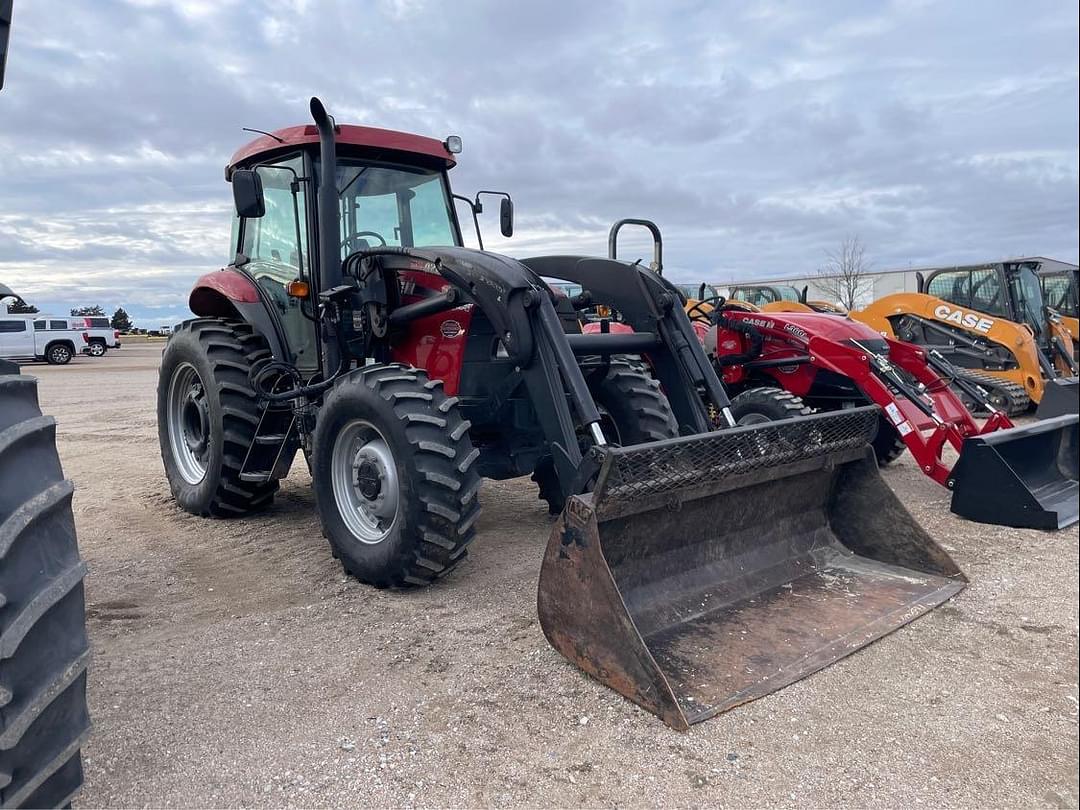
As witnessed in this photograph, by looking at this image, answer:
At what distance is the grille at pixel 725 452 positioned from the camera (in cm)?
321

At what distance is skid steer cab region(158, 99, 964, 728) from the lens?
3.25 meters

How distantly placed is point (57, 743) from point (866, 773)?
2.28 metres

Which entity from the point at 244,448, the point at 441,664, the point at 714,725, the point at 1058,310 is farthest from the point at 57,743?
the point at 1058,310

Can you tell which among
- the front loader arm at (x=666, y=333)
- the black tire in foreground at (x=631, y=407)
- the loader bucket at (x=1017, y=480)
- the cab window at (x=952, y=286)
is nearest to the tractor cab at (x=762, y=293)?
the cab window at (x=952, y=286)

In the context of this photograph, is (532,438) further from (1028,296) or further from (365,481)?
(1028,296)

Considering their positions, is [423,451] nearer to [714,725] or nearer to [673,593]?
[673,593]

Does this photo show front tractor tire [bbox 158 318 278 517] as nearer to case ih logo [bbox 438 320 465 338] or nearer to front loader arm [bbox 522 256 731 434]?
case ih logo [bbox 438 320 465 338]

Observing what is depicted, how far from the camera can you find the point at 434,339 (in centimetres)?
462

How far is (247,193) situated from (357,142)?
79 cm

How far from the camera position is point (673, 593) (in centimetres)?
362

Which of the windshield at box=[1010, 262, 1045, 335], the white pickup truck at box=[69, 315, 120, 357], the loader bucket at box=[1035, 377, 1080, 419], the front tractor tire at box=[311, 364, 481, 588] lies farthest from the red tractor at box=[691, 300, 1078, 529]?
the white pickup truck at box=[69, 315, 120, 357]

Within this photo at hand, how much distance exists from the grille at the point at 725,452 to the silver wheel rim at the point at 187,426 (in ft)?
11.9

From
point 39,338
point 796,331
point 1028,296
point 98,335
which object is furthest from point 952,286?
point 98,335

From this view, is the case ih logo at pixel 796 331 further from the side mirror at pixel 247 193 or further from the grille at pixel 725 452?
the side mirror at pixel 247 193
